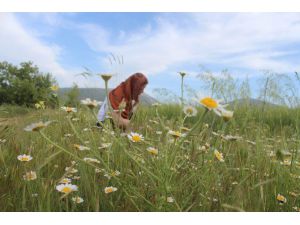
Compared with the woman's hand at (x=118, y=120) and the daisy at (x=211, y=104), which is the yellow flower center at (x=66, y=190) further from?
the daisy at (x=211, y=104)

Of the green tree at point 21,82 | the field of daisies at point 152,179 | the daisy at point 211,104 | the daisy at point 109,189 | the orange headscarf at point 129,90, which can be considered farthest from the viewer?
the green tree at point 21,82

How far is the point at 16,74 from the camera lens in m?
7.89

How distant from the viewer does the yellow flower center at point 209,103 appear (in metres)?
0.72

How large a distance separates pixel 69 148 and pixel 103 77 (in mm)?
590

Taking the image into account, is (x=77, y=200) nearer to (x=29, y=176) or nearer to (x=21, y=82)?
(x=29, y=176)

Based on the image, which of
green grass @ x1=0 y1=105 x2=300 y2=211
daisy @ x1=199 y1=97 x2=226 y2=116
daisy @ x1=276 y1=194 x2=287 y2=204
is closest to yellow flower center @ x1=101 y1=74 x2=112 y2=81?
green grass @ x1=0 y1=105 x2=300 y2=211

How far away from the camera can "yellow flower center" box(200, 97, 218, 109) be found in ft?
2.37

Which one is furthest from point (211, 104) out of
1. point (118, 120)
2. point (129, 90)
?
point (129, 90)

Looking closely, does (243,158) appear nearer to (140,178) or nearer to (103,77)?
(140,178)

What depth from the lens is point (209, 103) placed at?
0.73 m

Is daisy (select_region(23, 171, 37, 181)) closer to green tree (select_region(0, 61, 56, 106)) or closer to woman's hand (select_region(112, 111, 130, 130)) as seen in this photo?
woman's hand (select_region(112, 111, 130, 130))

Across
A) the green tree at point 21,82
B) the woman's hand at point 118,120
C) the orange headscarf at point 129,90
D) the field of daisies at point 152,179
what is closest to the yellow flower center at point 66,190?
the field of daisies at point 152,179
